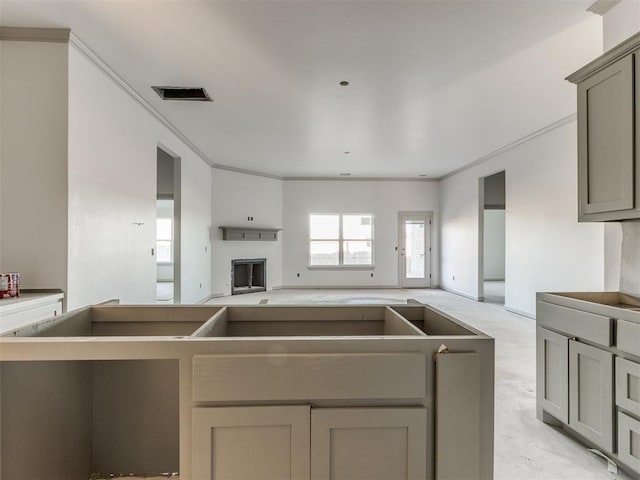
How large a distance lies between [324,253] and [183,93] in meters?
5.63

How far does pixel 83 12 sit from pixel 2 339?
2469 millimetres

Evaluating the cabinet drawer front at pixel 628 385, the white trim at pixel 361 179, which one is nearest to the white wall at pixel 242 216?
the white trim at pixel 361 179

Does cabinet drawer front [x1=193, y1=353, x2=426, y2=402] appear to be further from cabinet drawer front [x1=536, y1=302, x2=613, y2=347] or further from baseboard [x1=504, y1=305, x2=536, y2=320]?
baseboard [x1=504, y1=305, x2=536, y2=320]

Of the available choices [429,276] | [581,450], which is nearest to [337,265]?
[429,276]

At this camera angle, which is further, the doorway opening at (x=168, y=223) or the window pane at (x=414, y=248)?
the window pane at (x=414, y=248)

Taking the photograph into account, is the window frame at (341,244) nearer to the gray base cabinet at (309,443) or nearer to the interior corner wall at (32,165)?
the interior corner wall at (32,165)

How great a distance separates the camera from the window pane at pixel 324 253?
865 centimetres

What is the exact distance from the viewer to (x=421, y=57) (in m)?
2.90

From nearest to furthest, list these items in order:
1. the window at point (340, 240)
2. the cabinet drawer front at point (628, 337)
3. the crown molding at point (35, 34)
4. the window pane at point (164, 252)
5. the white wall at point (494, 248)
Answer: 1. the cabinet drawer front at point (628, 337)
2. the crown molding at point (35, 34)
3. the window at point (340, 240)
4. the window pane at point (164, 252)
5. the white wall at point (494, 248)

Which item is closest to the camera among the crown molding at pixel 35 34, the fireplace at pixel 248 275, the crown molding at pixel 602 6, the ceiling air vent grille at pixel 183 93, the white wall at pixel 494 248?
the crown molding at pixel 602 6

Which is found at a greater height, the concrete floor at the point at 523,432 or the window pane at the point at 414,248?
the window pane at the point at 414,248

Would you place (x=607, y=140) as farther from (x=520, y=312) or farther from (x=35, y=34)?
(x=520, y=312)

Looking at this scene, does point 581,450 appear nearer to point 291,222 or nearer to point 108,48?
point 108,48

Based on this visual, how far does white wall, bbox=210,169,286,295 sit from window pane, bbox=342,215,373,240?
170 centimetres
